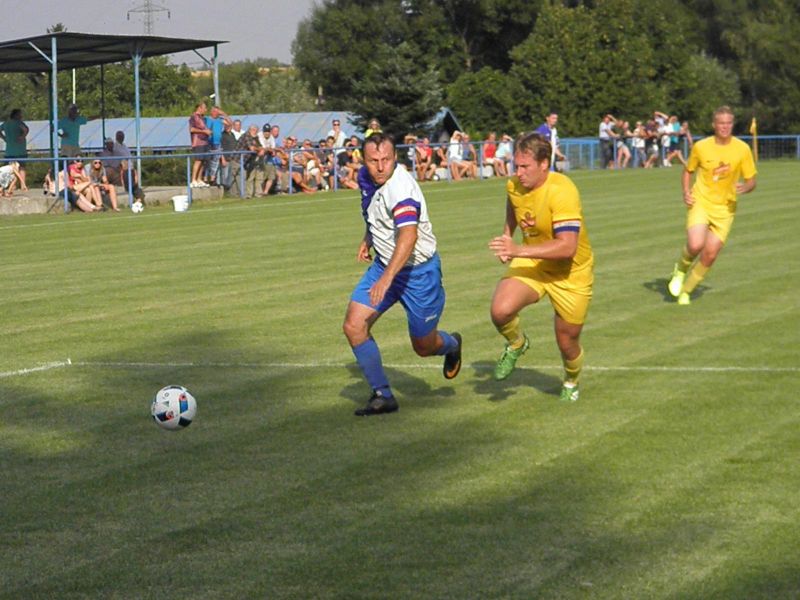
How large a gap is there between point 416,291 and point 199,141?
24.7 m

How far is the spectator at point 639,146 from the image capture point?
49.3 metres

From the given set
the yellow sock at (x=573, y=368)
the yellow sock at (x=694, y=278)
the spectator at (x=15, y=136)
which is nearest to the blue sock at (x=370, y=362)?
the yellow sock at (x=573, y=368)

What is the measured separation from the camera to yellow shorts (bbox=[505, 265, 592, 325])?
30.5 ft

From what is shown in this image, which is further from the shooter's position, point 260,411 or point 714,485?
point 260,411

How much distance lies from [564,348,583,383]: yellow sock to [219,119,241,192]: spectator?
23778mm

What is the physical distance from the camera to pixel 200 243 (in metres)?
21.5

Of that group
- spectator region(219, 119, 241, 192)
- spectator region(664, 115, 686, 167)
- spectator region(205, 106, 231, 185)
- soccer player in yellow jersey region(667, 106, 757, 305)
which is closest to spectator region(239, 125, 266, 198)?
spectator region(219, 119, 241, 192)

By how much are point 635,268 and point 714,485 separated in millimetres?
10326

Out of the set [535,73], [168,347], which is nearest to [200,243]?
[168,347]

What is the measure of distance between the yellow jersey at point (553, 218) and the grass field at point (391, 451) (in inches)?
34.8

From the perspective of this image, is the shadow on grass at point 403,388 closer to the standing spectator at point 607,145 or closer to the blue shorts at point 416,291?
the blue shorts at point 416,291

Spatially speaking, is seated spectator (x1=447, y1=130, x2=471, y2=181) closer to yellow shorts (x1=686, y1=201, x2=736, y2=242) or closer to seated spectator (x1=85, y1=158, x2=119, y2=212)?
seated spectator (x1=85, y1=158, x2=119, y2=212)

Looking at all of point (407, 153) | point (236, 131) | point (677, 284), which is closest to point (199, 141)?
point (236, 131)

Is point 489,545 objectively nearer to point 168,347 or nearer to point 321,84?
point 168,347
